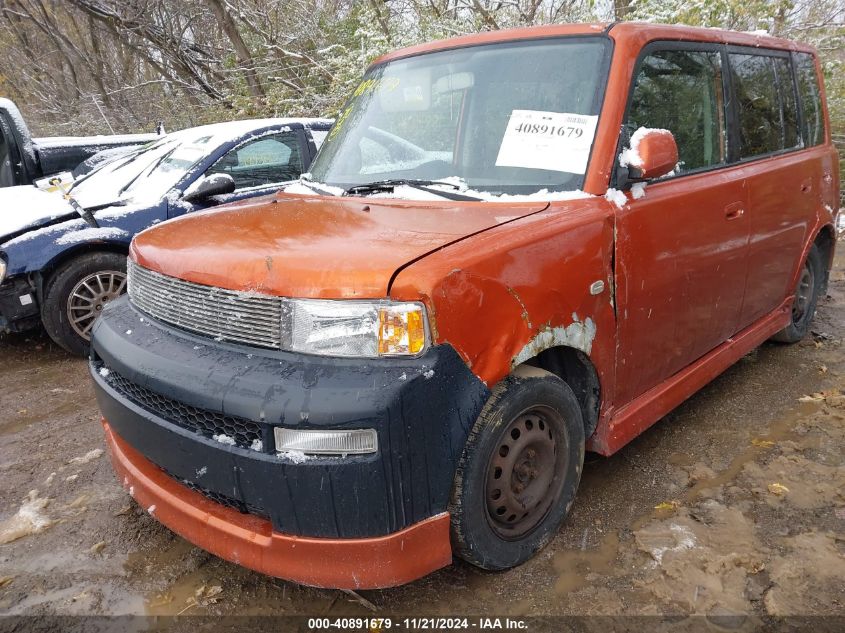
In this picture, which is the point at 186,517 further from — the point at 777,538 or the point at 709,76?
the point at 709,76

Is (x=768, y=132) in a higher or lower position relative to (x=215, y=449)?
higher

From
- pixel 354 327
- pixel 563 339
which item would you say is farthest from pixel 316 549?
pixel 563 339

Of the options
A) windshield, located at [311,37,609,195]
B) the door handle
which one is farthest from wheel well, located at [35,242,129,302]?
the door handle

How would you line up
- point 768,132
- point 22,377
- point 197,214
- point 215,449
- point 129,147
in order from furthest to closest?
1. point 129,147
2. point 22,377
3. point 768,132
4. point 197,214
5. point 215,449

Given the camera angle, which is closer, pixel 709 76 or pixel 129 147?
pixel 709 76

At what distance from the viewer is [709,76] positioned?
10.1ft

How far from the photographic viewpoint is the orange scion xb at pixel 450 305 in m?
1.83

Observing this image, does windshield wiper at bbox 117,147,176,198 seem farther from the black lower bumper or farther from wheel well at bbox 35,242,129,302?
the black lower bumper

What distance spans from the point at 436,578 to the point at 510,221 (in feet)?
4.51

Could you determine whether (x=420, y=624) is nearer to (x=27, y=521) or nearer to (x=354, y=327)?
(x=354, y=327)

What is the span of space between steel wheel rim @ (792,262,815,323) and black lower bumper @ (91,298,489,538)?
341 cm

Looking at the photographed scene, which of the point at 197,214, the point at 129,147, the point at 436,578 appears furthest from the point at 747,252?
the point at 129,147

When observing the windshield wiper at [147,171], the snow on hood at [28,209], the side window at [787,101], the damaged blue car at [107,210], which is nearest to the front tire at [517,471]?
the side window at [787,101]

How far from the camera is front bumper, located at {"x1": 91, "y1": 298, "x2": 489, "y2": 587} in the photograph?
177cm
